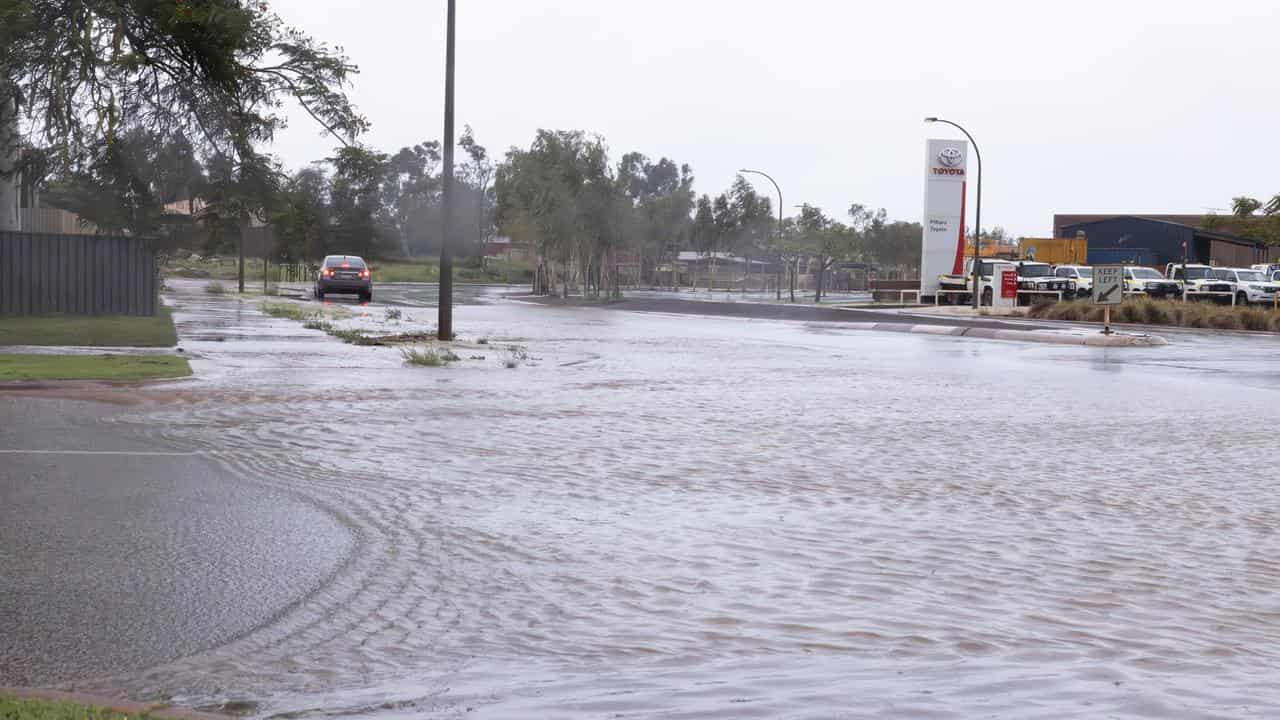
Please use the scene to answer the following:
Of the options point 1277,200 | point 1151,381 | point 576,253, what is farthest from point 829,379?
point 1277,200

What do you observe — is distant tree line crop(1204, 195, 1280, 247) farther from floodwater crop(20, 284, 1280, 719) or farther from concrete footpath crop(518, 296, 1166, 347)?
floodwater crop(20, 284, 1280, 719)

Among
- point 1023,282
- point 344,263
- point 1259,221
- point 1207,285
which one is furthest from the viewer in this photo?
point 1259,221

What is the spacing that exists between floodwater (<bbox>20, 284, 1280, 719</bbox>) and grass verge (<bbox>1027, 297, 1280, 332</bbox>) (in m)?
27.8

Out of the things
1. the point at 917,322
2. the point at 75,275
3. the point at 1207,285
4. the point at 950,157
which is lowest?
the point at 917,322

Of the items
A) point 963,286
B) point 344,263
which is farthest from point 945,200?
point 344,263

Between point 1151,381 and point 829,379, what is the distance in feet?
16.9

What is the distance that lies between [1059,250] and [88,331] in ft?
210

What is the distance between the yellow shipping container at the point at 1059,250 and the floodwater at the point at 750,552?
201 feet

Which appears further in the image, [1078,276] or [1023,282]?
[1078,276]

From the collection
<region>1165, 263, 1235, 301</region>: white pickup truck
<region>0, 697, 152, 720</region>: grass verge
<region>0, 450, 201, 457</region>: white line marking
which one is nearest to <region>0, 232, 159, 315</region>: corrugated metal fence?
<region>0, 450, 201, 457</region>: white line marking

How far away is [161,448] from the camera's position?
11.9 m

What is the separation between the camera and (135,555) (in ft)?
24.7

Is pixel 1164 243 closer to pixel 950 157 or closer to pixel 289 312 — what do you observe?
pixel 950 157

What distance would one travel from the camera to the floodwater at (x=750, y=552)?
5.32 metres
